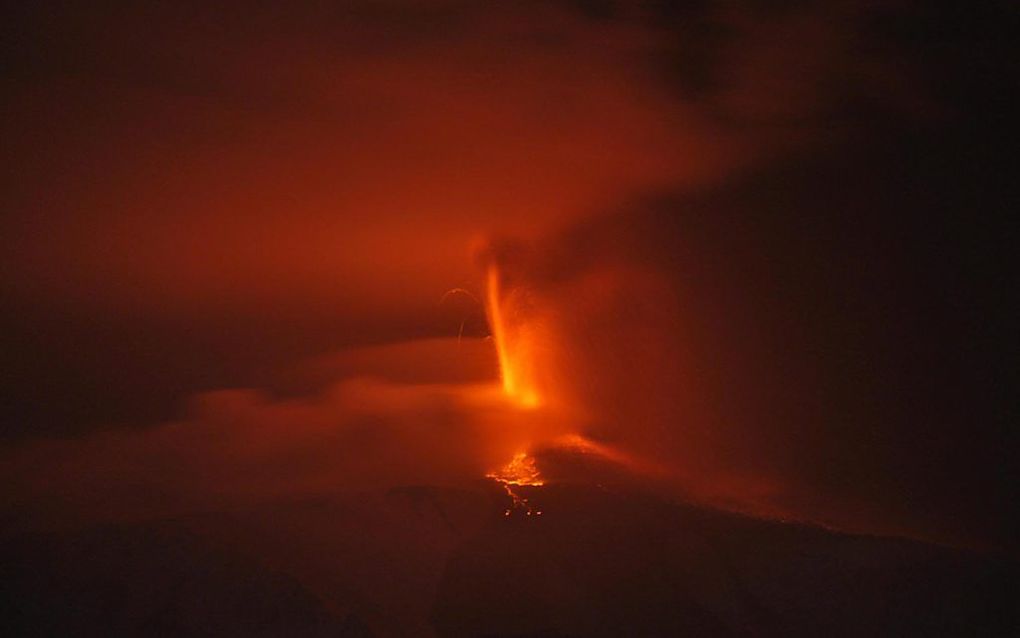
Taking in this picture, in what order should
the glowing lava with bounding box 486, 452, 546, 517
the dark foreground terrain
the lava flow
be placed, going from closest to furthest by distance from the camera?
1. the dark foreground terrain
2. the glowing lava with bounding box 486, 452, 546, 517
3. the lava flow

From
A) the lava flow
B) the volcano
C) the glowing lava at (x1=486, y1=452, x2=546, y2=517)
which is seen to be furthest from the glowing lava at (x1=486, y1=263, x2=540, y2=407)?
the volcano

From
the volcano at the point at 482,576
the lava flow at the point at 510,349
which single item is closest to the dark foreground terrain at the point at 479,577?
the volcano at the point at 482,576

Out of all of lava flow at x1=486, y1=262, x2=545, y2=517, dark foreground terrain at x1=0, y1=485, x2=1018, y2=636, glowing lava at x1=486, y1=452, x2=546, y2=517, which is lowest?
dark foreground terrain at x1=0, y1=485, x2=1018, y2=636

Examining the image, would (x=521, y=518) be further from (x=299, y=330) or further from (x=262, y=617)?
(x=299, y=330)

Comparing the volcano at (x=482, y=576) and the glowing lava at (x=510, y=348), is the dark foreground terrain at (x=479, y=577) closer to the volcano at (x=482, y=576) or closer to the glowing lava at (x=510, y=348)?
the volcano at (x=482, y=576)

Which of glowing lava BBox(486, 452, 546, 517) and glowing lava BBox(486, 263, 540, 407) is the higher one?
glowing lava BBox(486, 263, 540, 407)

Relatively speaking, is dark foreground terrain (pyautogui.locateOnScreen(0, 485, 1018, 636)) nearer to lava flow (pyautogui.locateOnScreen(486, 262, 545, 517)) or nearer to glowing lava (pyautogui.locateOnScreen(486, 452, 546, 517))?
glowing lava (pyautogui.locateOnScreen(486, 452, 546, 517))

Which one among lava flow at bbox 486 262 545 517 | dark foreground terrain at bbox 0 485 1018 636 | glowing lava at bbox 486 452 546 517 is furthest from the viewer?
lava flow at bbox 486 262 545 517

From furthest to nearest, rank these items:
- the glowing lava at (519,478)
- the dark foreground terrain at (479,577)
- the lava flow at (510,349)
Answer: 1. the lava flow at (510,349)
2. the glowing lava at (519,478)
3. the dark foreground terrain at (479,577)

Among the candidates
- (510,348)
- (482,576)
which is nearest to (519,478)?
(482,576)

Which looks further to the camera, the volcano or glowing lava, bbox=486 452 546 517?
glowing lava, bbox=486 452 546 517
